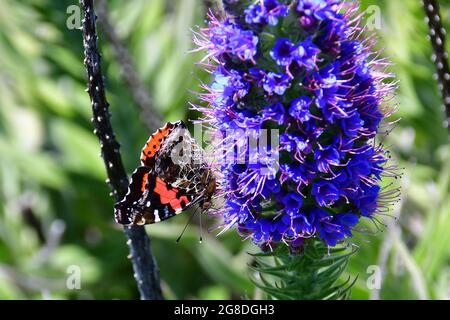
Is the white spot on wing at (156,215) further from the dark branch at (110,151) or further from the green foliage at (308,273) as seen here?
the green foliage at (308,273)

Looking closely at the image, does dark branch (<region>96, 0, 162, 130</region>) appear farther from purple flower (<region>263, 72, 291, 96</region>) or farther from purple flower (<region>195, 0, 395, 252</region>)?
purple flower (<region>263, 72, 291, 96</region>)

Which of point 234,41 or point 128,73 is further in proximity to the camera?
point 128,73

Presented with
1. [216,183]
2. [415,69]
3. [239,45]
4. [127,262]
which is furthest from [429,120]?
[239,45]

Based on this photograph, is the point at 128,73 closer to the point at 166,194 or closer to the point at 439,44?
the point at 166,194

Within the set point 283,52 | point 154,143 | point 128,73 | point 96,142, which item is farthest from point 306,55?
point 96,142
